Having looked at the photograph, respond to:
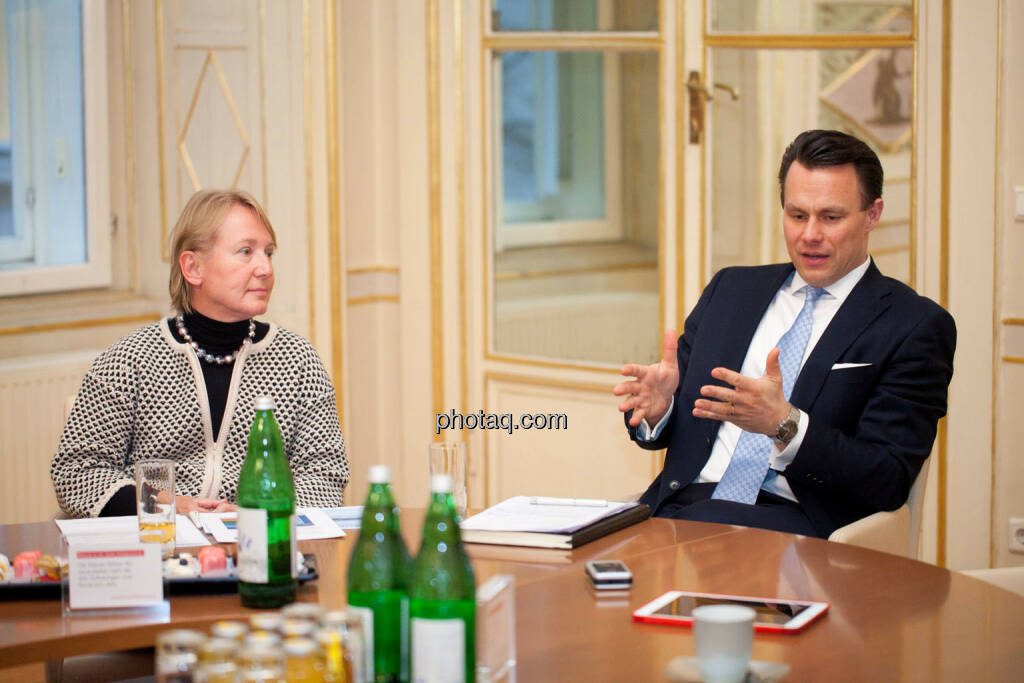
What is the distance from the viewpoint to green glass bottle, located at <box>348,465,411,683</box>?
4.03 feet

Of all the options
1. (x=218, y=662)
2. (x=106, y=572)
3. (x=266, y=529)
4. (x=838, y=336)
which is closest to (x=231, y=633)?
(x=218, y=662)

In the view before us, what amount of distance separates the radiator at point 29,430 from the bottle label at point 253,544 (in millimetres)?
2301

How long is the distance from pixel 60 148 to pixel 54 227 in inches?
10.0

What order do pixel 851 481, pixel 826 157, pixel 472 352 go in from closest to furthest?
pixel 851 481
pixel 826 157
pixel 472 352

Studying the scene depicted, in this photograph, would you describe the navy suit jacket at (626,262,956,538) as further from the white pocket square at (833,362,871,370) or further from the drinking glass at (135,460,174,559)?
the drinking glass at (135,460,174,559)

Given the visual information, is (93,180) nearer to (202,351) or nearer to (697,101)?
(202,351)

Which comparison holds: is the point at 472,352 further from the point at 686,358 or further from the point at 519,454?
the point at 686,358

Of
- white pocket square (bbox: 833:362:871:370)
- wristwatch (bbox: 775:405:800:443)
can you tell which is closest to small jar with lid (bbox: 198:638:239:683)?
wristwatch (bbox: 775:405:800:443)

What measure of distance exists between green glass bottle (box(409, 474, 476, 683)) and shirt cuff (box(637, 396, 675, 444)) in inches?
53.5

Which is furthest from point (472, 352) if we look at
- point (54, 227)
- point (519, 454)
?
point (54, 227)

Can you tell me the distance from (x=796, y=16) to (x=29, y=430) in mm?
2643

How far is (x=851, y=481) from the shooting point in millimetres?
2285

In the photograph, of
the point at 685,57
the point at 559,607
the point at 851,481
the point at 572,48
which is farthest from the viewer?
the point at 572,48

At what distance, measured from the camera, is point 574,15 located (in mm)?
4086
